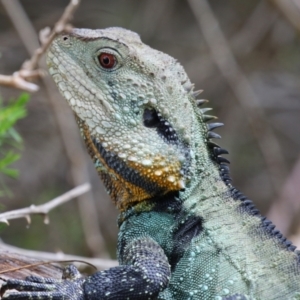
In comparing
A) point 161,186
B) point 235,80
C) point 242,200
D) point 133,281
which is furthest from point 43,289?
point 235,80

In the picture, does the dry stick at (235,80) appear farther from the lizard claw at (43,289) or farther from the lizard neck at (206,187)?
the lizard claw at (43,289)

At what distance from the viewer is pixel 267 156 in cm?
977

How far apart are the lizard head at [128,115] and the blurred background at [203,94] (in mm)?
5062

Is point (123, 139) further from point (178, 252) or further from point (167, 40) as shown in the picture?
point (167, 40)

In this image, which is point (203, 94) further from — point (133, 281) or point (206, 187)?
point (133, 281)

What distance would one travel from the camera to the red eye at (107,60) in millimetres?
3564

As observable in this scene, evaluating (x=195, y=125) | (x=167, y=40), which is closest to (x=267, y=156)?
(x=167, y=40)

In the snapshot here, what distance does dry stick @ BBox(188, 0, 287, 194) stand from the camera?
857 centimetres

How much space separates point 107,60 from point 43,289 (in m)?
1.48

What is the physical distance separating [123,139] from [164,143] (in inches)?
10.3

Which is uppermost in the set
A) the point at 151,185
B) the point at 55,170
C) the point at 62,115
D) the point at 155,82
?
the point at 55,170

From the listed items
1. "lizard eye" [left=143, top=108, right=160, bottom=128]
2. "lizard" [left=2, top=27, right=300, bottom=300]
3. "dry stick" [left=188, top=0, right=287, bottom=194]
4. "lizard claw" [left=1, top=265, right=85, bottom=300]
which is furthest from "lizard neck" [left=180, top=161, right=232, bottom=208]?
"dry stick" [left=188, top=0, right=287, bottom=194]

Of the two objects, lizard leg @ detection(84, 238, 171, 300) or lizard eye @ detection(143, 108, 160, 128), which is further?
lizard eye @ detection(143, 108, 160, 128)

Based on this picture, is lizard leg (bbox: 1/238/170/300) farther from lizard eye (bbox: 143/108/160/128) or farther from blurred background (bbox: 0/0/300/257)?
blurred background (bbox: 0/0/300/257)
